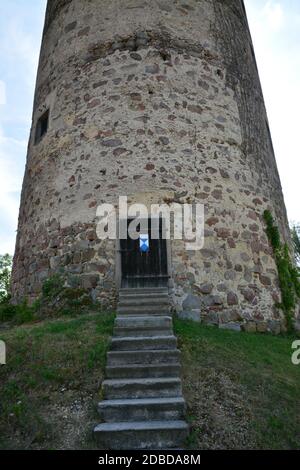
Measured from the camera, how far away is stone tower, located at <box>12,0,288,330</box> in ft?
24.5

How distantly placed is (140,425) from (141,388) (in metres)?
0.55

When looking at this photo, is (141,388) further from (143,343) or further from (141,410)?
(143,343)

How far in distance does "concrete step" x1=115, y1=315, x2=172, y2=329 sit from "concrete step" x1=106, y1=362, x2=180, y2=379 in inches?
36.4

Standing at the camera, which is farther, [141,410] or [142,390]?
[142,390]

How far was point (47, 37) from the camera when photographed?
1091 centimetres

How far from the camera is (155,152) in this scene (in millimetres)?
7918

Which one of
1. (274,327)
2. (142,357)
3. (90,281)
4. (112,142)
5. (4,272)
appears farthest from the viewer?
(4,272)

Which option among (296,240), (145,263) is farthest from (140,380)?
(296,240)

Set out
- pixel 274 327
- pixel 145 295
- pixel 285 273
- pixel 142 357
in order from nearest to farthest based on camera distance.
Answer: pixel 142 357 → pixel 145 295 → pixel 274 327 → pixel 285 273

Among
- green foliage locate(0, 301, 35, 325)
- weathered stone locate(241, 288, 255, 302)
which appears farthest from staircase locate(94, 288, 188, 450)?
green foliage locate(0, 301, 35, 325)

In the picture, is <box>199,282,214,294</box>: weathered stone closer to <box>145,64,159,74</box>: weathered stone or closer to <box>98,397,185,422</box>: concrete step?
<box>98,397,185,422</box>: concrete step

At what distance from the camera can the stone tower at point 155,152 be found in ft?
24.5

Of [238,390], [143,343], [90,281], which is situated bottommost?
[238,390]

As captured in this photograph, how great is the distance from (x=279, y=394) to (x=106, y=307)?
3.31m
